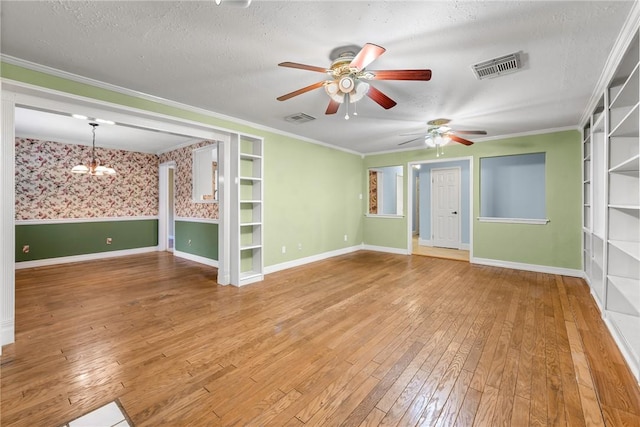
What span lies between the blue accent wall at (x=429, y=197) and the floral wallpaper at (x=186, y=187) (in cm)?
550

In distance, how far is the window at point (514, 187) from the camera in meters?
5.73

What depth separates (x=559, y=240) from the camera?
4.69 meters

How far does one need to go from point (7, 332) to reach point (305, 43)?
3.60 meters

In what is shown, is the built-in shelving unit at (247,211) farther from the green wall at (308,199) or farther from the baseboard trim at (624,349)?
the baseboard trim at (624,349)

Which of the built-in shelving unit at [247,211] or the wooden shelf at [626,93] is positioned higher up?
the wooden shelf at [626,93]

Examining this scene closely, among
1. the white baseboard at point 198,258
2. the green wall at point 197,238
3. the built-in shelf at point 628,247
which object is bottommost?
the white baseboard at point 198,258

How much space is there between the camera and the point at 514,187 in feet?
19.8

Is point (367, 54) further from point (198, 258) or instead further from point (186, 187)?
point (186, 187)

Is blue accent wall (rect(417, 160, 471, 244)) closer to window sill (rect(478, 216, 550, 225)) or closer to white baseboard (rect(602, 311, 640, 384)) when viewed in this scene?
window sill (rect(478, 216, 550, 225))

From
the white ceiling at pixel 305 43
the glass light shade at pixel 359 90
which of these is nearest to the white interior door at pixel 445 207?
the white ceiling at pixel 305 43

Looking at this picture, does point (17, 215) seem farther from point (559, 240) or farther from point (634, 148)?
point (559, 240)

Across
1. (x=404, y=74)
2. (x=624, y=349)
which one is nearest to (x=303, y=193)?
(x=404, y=74)

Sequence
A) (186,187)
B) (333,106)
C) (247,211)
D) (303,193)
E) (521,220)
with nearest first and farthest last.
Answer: (333,106)
(247,211)
(521,220)
(303,193)
(186,187)

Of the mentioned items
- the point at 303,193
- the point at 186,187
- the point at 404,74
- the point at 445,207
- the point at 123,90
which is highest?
the point at 123,90
